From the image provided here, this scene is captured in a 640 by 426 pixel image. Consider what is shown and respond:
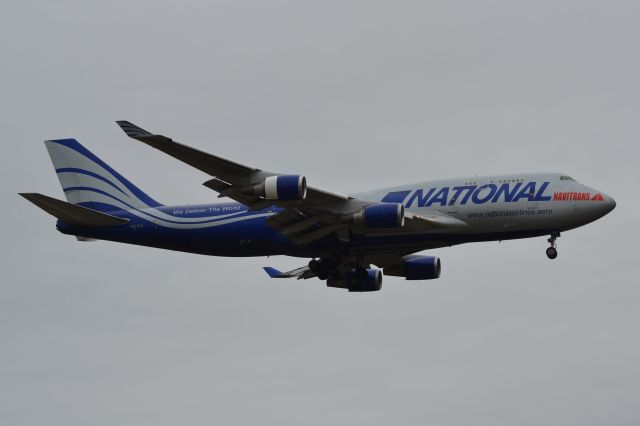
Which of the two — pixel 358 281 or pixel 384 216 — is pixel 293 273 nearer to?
pixel 358 281

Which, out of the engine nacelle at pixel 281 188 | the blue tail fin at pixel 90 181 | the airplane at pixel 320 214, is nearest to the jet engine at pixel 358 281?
the airplane at pixel 320 214

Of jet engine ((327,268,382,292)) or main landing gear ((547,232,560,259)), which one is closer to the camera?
main landing gear ((547,232,560,259))

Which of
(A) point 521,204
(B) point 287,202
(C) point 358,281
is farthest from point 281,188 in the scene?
(C) point 358,281

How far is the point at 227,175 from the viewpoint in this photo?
4784 cm

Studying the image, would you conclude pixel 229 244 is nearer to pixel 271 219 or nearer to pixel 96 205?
pixel 271 219

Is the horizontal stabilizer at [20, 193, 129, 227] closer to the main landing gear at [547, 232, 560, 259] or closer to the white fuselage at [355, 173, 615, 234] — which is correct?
the white fuselage at [355, 173, 615, 234]

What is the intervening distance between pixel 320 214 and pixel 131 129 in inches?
396

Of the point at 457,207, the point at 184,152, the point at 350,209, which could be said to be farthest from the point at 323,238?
the point at 184,152

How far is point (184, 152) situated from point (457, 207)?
13.0 metres

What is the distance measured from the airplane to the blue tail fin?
0.06m

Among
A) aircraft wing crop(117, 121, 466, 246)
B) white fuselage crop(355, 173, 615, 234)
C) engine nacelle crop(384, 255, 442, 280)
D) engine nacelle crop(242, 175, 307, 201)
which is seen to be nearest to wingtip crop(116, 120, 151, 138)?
aircraft wing crop(117, 121, 466, 246)

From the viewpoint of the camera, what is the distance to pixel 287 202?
162 feet

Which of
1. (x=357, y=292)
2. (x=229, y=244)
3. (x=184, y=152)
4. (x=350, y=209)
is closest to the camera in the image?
(x=184, y=152)

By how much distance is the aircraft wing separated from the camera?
45.8 metres
